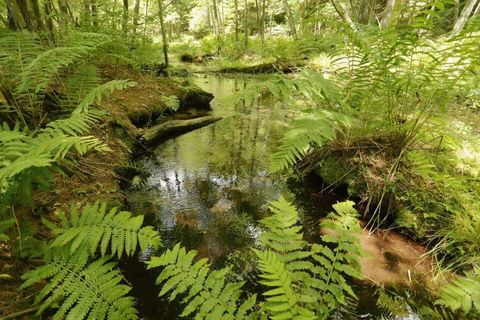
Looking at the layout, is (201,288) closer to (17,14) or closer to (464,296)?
(464,296)

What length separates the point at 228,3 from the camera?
80.0 ft

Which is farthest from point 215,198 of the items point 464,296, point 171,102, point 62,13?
point 62,13

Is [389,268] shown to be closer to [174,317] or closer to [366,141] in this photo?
[366,141]

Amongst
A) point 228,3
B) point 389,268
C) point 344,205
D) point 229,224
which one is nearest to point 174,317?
point 229,224

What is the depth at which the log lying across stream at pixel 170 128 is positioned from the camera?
4286 millimetres

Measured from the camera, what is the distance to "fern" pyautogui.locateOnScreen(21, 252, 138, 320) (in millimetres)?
1350

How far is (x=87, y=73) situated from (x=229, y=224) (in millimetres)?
2201

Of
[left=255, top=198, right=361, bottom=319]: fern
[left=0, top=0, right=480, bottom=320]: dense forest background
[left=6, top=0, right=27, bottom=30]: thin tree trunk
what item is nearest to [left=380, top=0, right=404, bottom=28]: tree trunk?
[left=0, top=0, right=480, bottom=320]: dense forest background

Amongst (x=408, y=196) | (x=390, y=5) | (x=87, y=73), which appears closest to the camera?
(x=408, y=196)

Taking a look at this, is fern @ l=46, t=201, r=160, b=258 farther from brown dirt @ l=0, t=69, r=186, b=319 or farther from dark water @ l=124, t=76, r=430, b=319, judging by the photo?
dark water @ l=124, t=76, r=430, b=319

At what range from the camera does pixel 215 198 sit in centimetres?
322

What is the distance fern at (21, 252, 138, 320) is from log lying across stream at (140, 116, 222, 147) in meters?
2.86

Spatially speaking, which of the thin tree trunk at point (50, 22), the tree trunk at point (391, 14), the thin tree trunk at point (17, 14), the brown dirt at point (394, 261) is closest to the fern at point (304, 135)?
the brown dirt at point (394, 261)

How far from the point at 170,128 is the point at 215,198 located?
6.46 feet
